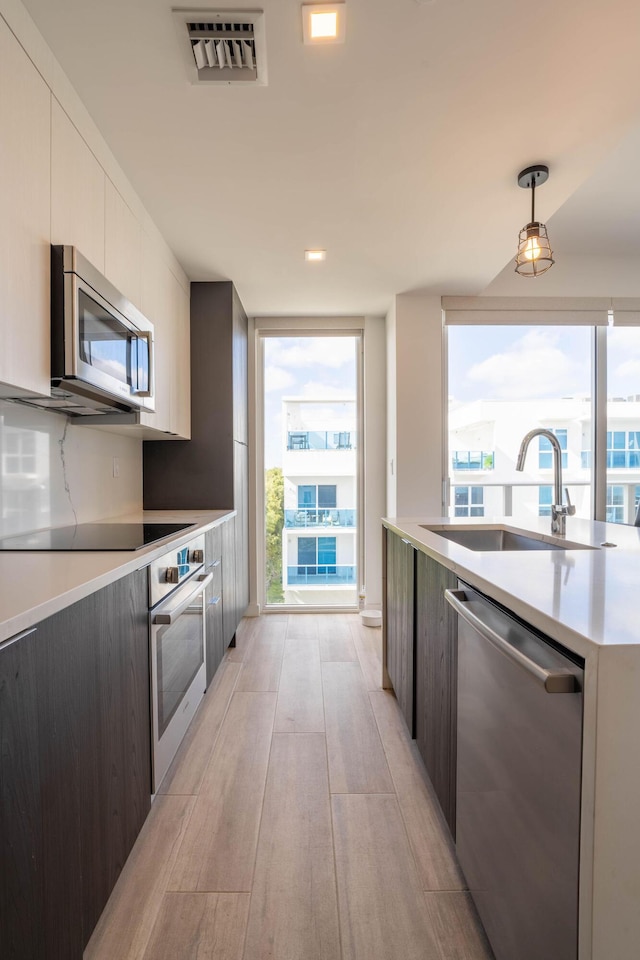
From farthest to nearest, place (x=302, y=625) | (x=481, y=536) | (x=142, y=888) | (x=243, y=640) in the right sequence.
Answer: (x=302, y=625), (x=243, y=640), (x=481, y=536), (x=142, y=888)

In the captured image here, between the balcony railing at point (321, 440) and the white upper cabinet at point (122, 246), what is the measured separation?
207 cm

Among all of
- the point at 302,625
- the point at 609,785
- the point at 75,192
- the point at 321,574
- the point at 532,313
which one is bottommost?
the point at 302,625

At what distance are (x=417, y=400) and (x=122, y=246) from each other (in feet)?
7.44

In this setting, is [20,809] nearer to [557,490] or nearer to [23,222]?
[23,222]

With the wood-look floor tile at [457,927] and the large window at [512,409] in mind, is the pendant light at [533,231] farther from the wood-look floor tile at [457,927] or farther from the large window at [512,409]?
the wood-look floor tile at [457,927]

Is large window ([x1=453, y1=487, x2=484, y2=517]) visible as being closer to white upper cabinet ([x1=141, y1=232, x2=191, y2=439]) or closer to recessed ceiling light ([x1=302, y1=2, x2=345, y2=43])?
white upper cabinet ([x1=141, y1=232, x2=191, y2=439])

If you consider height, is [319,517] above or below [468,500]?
below

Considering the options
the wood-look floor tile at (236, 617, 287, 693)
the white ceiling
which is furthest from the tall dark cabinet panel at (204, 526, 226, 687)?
the white ceiling

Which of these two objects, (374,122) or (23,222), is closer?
(23,222)

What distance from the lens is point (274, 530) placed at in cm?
424

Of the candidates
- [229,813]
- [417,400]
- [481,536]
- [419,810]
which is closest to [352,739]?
[419,810]

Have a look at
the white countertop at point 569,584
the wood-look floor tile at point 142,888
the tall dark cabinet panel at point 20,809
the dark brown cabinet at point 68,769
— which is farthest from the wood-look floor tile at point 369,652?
the tall dark cabinet panel at point 20,809

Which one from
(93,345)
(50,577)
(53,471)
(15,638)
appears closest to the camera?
(15,638)

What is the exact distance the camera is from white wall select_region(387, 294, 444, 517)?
12.1 ft
